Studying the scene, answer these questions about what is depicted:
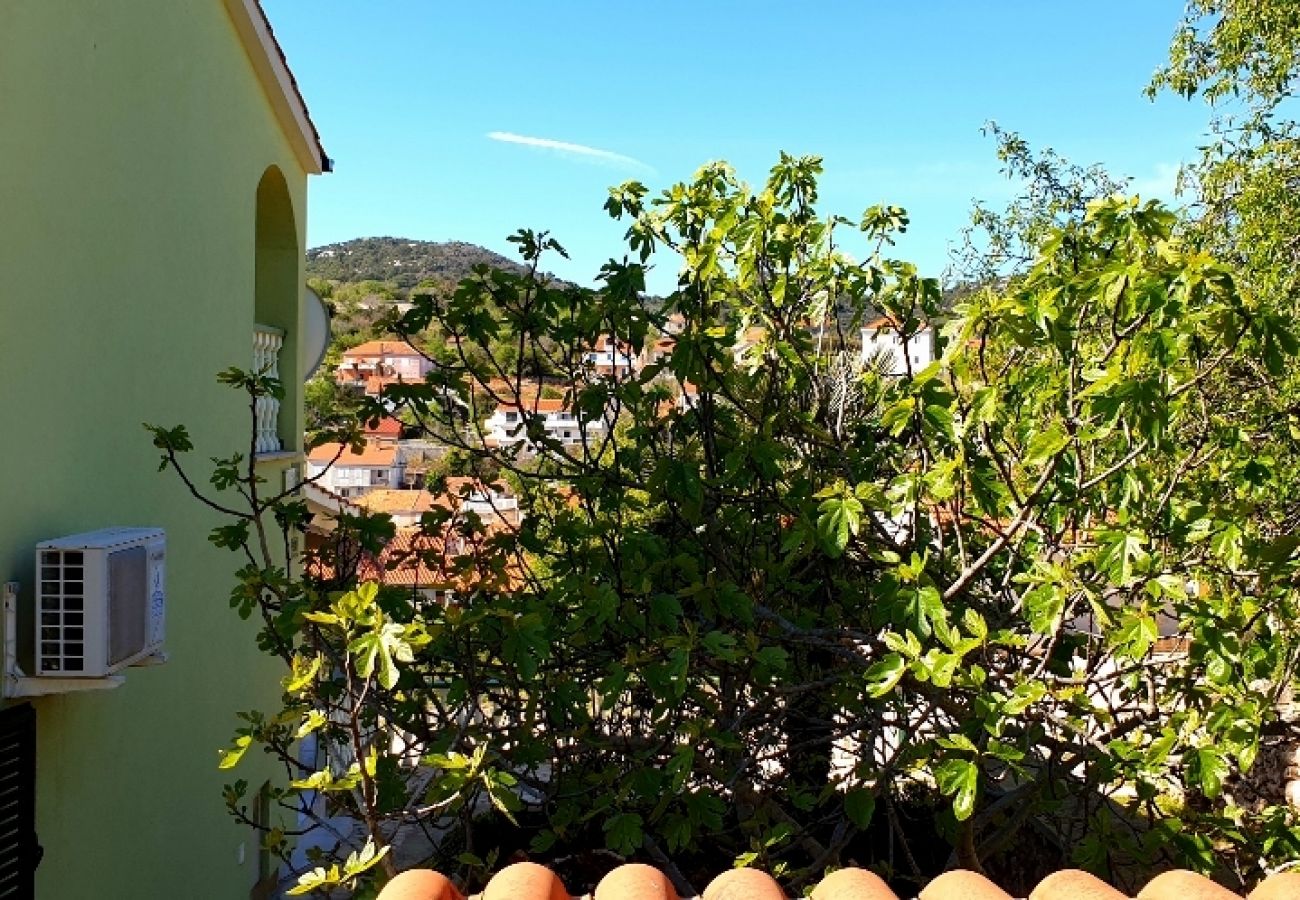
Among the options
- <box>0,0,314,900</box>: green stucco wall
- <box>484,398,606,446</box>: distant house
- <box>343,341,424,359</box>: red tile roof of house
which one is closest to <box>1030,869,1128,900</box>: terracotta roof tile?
<box>484,398,606,446</box>: distant house

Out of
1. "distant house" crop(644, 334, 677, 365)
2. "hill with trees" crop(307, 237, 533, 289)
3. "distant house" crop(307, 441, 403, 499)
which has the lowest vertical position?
"distant house" crop(644, 334, 677, 365)

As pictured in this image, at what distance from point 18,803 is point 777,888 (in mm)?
3064

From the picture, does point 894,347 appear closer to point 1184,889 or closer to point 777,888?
point 1184,889

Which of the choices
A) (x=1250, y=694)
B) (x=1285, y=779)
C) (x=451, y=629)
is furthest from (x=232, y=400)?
(x=1285, y=779)

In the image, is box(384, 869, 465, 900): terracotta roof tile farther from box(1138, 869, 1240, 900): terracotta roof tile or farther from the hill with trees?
the hill with trees

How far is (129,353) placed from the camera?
5.36m

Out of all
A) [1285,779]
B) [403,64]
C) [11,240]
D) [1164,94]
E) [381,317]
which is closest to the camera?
[11,240]

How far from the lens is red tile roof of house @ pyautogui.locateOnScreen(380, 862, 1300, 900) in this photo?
2.62m

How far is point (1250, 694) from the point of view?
4.25 m

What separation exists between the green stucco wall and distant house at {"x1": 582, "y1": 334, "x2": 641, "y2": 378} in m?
2.36

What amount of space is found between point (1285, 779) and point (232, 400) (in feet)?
35.2

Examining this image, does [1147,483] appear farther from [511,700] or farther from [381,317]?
[381,317]

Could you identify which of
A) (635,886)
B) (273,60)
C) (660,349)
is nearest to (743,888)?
(635,886)

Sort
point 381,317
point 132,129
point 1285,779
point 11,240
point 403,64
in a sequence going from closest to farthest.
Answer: point 11,240 → point 132,129 → point 381,317 → point 1285,779 → point 403,64
